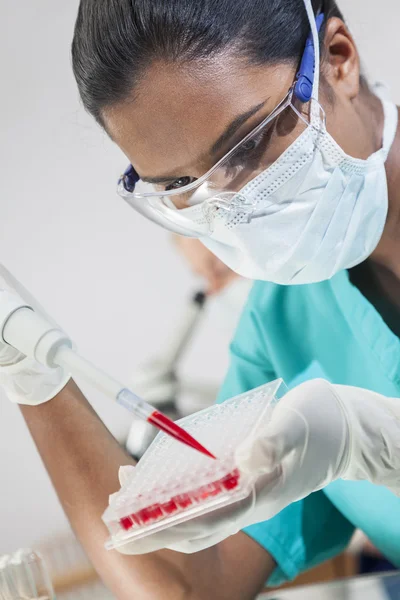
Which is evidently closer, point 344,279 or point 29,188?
point 344,279

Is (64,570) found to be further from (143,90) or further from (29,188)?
(143,90)

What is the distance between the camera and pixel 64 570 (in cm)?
164

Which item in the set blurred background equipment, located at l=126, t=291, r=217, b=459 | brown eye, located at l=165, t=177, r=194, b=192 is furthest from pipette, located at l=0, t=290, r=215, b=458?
blurred background equipment, located at l=126, t=291, r=217, b=459

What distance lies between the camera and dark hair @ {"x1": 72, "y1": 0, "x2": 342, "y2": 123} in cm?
104

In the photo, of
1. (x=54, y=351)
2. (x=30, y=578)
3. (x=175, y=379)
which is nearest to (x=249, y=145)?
(x=54, y=351)

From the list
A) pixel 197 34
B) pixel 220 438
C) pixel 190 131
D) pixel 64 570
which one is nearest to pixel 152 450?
pixel 220 438

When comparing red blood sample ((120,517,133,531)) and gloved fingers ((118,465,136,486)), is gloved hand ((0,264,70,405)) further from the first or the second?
red blood sample ((120,517,133,531))

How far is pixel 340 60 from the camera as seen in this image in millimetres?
1169

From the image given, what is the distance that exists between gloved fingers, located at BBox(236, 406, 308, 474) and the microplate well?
0.02 metres

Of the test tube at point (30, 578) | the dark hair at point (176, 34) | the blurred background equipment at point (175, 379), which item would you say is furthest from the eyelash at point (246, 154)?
the blurred background equipment at point (175, 379)

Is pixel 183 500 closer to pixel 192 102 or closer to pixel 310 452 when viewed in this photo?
pixel 310 452

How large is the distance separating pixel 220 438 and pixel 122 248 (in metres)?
1.25

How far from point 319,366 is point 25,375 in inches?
22.9

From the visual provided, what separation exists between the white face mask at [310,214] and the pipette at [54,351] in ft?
1.11
